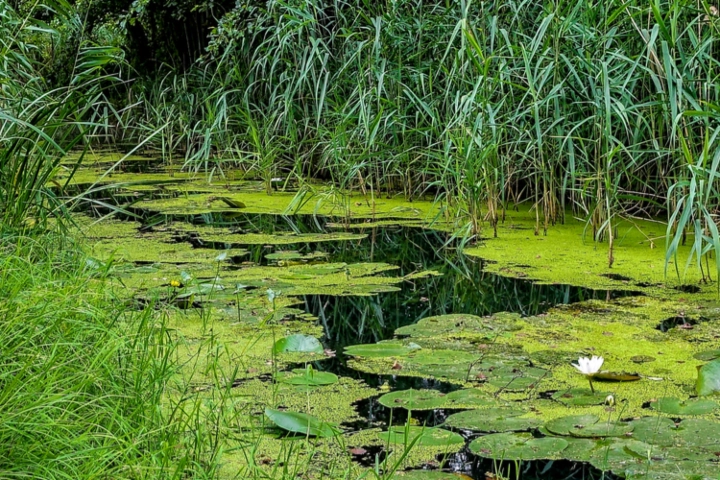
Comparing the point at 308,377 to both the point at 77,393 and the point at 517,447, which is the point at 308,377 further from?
the point at 77,393

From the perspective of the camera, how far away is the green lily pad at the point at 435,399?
2.35m

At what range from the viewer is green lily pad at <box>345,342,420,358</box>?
279 cm

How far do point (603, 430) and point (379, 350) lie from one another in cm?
84

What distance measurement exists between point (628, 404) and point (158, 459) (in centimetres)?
119

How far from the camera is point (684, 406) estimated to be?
229cm

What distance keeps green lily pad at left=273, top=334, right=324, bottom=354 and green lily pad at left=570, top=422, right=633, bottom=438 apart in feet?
2.96

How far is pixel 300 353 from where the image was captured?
2836 mm

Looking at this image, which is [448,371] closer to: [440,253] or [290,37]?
[440,253]

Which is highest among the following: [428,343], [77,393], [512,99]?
[512,99]

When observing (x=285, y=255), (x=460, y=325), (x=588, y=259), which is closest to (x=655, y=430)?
(x=460, y=325)

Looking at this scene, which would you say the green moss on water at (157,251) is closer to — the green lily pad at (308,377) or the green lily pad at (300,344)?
the green lily pad at (300,344)

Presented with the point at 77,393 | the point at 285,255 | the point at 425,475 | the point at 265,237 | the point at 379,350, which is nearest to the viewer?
the point at 77,393

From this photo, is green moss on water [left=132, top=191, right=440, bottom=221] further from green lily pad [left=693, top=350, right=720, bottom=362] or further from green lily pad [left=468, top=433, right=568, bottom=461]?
green lily pad [left=468, top=433, right=568, bottom=461]

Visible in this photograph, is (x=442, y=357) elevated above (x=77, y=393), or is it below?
below
